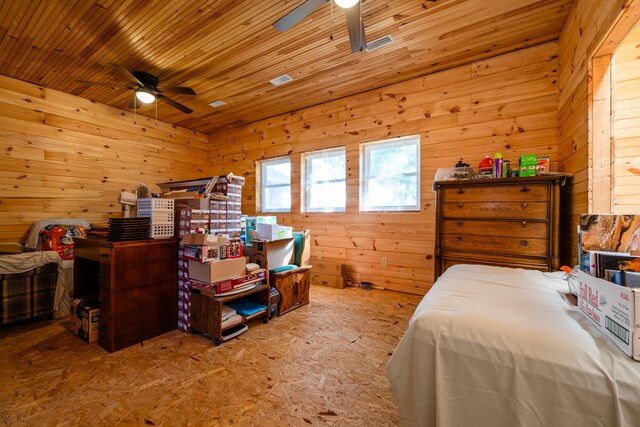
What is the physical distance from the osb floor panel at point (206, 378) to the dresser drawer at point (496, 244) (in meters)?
0.94

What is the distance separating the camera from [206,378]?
5.61 feet

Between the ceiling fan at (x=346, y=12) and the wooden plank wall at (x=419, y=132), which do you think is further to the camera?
the wooden plank wall at (x=419, y=132)

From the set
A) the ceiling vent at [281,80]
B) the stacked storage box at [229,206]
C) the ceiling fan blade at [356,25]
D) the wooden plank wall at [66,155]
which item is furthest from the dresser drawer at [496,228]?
the wooden plank wall at [66,155]

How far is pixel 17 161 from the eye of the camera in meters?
3.57

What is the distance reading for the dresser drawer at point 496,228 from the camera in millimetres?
2191

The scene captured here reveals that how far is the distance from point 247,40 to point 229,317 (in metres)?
2.76

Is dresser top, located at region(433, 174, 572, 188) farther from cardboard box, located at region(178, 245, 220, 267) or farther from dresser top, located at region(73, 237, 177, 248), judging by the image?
dresser top, located at region(73, 237, 177, 248)

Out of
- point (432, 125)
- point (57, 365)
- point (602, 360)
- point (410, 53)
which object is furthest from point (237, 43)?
point (602, 360)

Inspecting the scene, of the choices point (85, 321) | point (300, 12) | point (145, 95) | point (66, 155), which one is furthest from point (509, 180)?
point (66, 155)

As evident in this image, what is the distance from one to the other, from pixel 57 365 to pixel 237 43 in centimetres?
319

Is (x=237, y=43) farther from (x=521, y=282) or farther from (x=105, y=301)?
(x=521, y=282)

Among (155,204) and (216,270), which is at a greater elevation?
(155,204)

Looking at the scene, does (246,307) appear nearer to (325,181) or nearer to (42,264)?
(42,264)

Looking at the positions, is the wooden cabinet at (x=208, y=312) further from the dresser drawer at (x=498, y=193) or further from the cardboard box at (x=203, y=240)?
the dresser drawer at (x=498, y=193)
